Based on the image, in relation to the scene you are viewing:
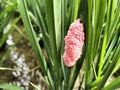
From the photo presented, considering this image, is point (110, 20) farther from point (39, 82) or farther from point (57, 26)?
point (39, 82)

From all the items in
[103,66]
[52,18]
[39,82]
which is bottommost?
[39,82]

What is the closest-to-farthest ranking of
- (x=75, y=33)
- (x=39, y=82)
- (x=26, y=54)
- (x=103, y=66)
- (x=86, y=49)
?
(x=75, y=33) → (x=86, y=49) → (x=103, y=66) → (x=39, y=82) → (x=26, y=54)

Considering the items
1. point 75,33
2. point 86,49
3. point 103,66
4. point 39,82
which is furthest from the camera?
point 39,82

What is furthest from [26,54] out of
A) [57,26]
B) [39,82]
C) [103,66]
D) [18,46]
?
[57,26]

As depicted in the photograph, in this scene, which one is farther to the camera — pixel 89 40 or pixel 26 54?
pixel 26 54
